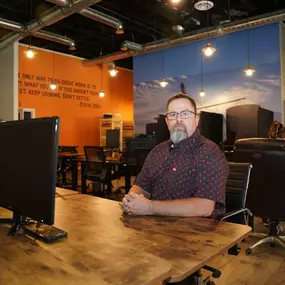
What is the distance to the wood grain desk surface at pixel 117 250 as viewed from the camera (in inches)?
34.3

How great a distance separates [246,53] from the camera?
824 cm

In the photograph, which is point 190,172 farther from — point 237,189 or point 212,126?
point 212,126

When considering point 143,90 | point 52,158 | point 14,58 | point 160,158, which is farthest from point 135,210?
point 143,90

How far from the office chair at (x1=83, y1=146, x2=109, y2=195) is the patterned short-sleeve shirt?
383cm

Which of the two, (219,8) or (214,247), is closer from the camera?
(214,247)

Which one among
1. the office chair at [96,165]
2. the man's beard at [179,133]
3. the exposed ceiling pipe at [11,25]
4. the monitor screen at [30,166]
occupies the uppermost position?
the exposed ceiling pipe at [11,25]

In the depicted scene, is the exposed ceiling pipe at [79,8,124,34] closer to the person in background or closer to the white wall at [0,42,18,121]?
the white wall at [0,42,18,121]

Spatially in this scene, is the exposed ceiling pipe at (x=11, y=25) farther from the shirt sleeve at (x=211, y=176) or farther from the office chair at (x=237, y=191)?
the shirt sleeve at (x=211, y=176)

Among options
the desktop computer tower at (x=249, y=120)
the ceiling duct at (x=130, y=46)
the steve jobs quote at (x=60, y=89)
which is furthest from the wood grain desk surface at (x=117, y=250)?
the steve jobs quote at (x=60, y=89)

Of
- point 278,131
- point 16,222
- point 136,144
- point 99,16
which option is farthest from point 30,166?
point 99,16

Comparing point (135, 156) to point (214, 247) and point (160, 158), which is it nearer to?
point (160, 158)

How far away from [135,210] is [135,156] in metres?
4.49

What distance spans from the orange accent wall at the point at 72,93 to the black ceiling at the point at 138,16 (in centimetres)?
80

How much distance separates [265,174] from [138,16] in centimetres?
646
